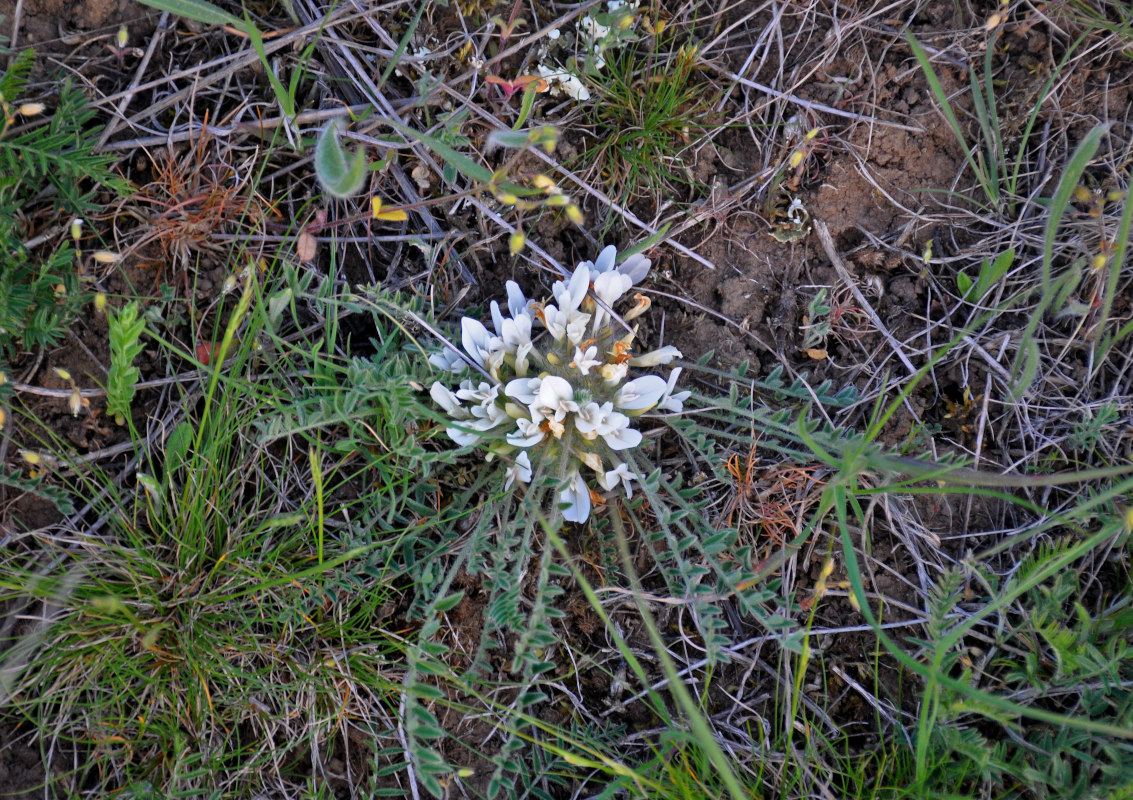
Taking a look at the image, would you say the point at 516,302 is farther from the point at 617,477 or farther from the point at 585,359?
the point at 617,477

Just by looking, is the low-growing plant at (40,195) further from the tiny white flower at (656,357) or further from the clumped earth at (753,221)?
the tiny white flower at (656,357)

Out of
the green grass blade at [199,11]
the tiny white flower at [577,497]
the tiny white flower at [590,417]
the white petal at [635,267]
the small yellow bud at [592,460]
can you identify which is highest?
the green grass blade at [199,11]

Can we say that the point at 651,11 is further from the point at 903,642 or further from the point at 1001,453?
the point at 903,642

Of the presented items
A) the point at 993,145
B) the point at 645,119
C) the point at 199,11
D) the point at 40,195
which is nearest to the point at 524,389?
the point at 645,119

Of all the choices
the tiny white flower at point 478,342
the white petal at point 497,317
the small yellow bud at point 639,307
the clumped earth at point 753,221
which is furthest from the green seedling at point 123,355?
the small yellow bud at point 639,307

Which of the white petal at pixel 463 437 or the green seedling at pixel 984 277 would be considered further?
the green seedling at pixel 984 277

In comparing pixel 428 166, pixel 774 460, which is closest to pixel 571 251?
pixel 428 166

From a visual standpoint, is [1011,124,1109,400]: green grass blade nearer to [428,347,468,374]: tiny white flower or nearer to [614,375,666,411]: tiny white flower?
[614,375,666,411]: tiny white flower
